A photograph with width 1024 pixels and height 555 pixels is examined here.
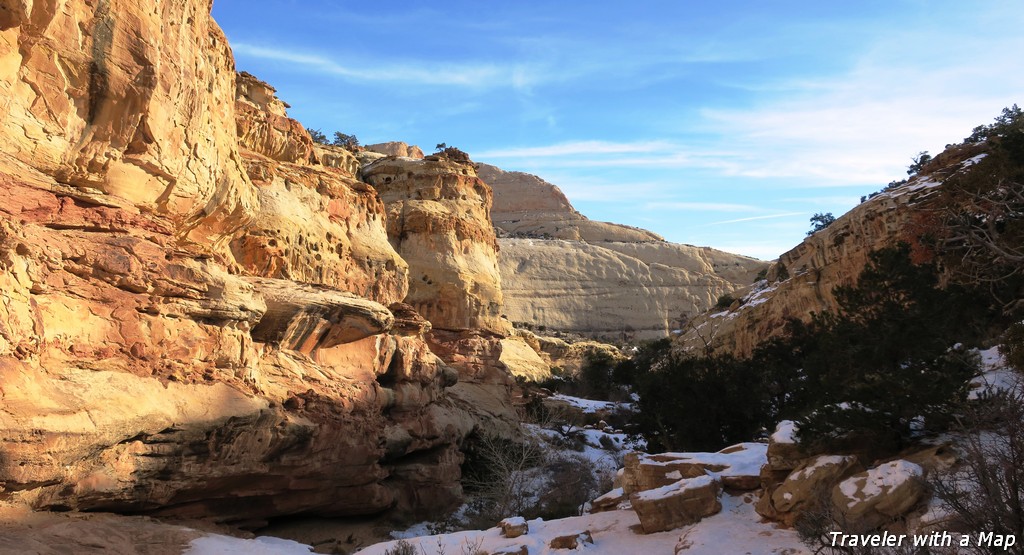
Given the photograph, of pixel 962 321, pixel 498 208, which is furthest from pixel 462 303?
pixel 498 208

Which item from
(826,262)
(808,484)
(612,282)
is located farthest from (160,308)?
(612,282)

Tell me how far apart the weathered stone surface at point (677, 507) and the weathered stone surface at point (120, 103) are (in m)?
10.7

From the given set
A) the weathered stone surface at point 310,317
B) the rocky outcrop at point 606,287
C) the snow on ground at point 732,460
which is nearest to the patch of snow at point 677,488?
the snow on ground at point 732,460

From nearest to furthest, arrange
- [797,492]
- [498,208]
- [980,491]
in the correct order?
[980,491], [797,492], [498,208]

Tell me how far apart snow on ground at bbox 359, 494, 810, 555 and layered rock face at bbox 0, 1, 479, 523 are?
368cm

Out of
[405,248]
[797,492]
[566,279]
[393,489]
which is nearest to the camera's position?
[797,492]

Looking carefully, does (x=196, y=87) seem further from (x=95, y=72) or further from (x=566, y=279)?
(x=566, y=279)

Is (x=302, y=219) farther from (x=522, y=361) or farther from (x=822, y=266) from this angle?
(x=522, y=361)

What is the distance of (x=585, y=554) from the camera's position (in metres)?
10.2

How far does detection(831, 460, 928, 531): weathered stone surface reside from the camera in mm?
8055

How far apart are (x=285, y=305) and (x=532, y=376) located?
101 ft

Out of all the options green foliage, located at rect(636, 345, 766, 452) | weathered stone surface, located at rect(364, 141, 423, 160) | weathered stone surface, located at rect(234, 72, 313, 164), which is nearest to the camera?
green foliage, located at rect(636, 345, 766, 452)

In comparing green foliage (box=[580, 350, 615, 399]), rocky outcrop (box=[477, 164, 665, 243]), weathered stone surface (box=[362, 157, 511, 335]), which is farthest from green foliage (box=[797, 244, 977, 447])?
rocky outcrop (box=[477, 164, 665, 243])

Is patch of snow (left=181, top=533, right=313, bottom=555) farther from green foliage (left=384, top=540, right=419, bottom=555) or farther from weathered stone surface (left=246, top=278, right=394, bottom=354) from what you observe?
weathered stone surface (left=246, top=278, right=394, bottom=354)
